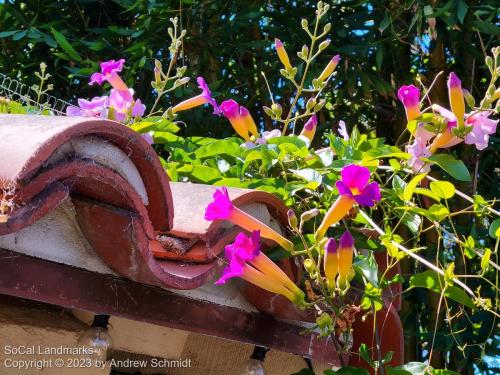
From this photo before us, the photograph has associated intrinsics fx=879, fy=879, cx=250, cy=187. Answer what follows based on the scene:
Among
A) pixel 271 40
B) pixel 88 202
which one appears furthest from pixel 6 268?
pixel 271 40

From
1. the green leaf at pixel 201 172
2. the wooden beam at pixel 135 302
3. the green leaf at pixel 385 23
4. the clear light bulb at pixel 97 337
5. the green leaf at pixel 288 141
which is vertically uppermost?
the green leaf at pixel 385 23

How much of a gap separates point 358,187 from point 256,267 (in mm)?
234

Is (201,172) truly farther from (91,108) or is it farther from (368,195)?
(368,195)

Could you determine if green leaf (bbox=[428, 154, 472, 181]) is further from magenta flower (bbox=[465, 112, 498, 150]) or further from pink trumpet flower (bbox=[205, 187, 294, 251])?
pink trumpet flower (bbox=[205, 187, 294, 251])

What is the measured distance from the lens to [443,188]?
1702 mm

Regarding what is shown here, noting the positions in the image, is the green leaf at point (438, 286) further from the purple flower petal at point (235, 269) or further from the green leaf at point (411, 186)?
the purple flower petal at point (235, 269)

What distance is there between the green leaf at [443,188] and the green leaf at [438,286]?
0.17 metres

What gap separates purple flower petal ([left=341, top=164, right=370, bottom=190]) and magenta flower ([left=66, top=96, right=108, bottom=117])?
907 millimetres

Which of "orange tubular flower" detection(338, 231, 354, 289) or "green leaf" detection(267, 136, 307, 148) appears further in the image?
"green leaf" detection(267, 136, 307, 148)

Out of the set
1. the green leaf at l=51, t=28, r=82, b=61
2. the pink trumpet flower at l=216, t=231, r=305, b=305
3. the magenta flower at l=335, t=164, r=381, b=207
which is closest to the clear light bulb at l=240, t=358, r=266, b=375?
the pink trumpet flower at l=216, t=231, r=305, b=305

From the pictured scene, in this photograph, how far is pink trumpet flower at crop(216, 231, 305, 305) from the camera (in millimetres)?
1384

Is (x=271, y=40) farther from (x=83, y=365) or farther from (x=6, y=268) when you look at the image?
(x=6, y=268)

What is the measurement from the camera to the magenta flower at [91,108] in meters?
2.10

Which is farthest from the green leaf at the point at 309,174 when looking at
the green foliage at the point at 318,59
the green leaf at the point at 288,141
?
the green foliage at the point at 318,59
